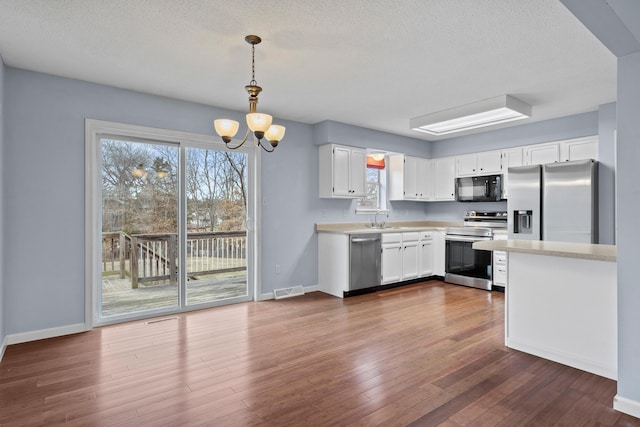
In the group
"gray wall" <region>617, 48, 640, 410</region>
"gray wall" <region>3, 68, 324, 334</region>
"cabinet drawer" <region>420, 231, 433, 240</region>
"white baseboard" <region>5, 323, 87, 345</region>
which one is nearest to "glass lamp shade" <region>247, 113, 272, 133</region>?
"gray wall" <region>3, 68, 324, 334</region>

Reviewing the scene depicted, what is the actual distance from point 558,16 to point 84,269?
4.46m

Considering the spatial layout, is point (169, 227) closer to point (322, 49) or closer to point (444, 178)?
point (322, 49)

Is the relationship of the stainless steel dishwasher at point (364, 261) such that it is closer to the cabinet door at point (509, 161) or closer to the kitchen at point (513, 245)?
the kitchen at point (513, 245)

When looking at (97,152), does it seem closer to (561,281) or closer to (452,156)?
(561,281)

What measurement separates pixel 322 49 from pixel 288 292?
326 centimetres

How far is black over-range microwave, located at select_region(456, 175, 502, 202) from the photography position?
5.57m

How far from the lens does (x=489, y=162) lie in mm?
5707

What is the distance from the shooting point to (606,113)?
4289mm

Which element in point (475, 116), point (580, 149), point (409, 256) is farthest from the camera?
point (409, 256)

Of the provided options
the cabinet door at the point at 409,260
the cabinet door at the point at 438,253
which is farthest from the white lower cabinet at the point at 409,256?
the cabinet door at the point at 438,253

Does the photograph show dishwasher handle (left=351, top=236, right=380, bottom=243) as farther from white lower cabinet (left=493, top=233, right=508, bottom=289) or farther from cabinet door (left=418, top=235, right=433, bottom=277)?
white lower cabinet (left=493, top=233, right=508, bottom=289)

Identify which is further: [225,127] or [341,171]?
[341,171]

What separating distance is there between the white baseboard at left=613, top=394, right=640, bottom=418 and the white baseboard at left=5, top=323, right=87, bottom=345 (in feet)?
14.3

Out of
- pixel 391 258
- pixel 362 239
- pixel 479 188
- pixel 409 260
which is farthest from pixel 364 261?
pixel 479 188
